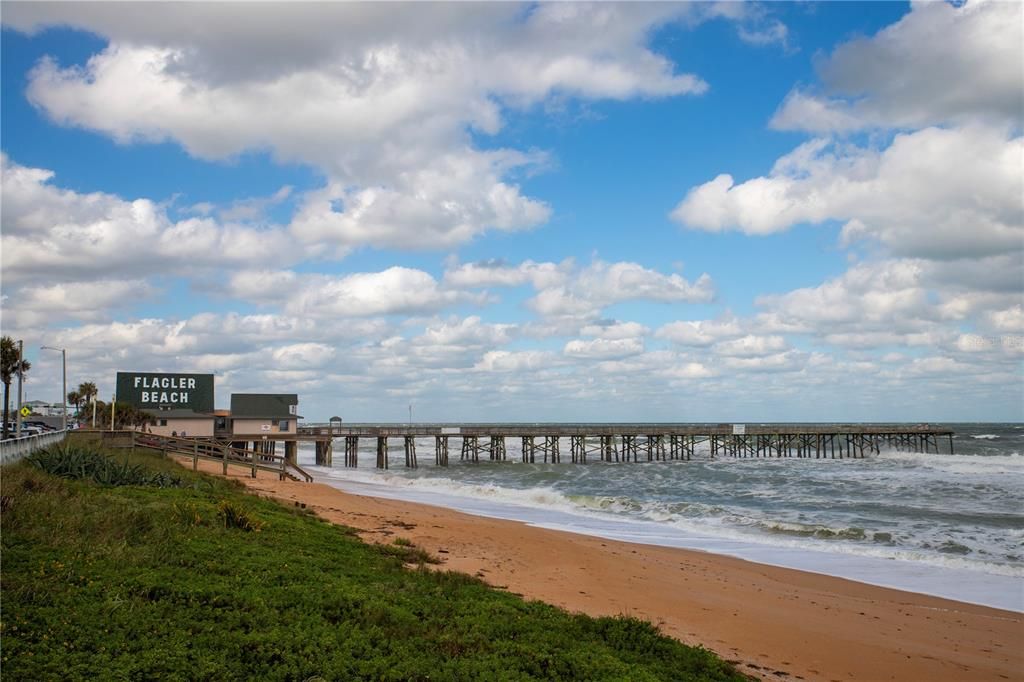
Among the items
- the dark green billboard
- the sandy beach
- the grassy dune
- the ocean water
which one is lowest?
the ocean water

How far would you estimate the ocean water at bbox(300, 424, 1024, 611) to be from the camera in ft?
60.2

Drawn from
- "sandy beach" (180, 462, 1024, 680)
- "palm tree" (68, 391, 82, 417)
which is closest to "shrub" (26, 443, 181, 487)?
"sandy beach" (180, 462, 1024, 680)

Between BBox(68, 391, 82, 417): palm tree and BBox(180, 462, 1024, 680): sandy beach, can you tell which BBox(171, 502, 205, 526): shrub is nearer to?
BBox(180, 462, 1024, 680): sandy beach

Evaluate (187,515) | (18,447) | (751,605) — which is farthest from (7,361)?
(751,605)

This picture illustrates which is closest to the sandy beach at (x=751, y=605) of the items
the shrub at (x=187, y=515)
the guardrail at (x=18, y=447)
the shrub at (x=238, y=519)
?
the shrub at (x=238, y=519)

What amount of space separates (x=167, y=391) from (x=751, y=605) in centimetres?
6084

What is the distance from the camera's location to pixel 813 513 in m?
28.7

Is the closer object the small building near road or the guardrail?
the guardrail

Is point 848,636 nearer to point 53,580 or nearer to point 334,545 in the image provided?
point 334,545

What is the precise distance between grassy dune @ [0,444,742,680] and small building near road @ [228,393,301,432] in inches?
1840

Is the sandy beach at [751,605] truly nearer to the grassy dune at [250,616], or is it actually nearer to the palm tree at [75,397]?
the grassy dune at [250,616]

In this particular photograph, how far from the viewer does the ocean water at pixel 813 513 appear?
18.4 meters

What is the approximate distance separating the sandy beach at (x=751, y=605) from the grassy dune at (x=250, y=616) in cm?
166

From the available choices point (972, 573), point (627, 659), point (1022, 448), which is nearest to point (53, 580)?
point (627, 659)
